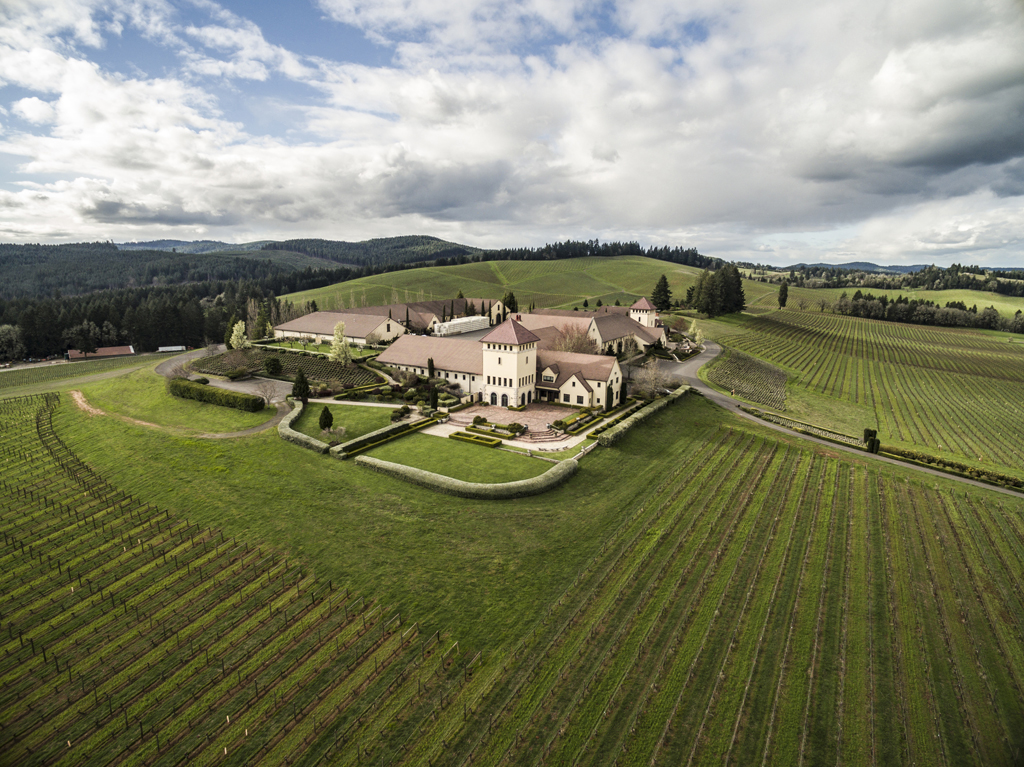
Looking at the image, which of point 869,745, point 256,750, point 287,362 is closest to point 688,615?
point 869,745

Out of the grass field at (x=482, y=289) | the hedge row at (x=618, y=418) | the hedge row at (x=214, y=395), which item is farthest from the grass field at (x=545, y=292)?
the hedge row at (x=618, y=418)

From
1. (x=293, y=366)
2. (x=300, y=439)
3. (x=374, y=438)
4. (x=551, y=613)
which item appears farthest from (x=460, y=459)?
(x=293, y=366)

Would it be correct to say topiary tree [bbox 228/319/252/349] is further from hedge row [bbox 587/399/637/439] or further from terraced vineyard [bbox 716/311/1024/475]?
terraced vineyard [bbox 716/311/1024/475]

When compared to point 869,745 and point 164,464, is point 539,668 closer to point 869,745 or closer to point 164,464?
point 869,745

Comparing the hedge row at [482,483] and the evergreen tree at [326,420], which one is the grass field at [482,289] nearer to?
the evergreen tree at [326,420]

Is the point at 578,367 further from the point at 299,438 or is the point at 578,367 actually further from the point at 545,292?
the point at 545,292

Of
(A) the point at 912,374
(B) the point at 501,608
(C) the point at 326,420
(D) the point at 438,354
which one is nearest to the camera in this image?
(B) the point at 501,608
